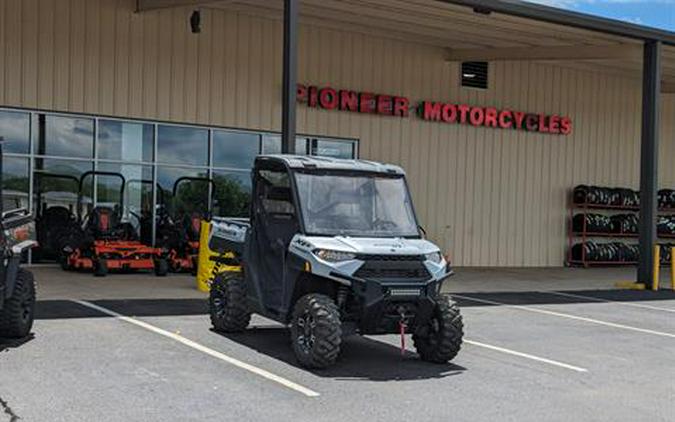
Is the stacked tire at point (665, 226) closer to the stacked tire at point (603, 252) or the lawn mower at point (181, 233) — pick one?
the stacked tire at point (603, 252)

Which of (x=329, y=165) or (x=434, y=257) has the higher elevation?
(x=329, y=165)

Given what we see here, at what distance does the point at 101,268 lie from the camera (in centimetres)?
1594

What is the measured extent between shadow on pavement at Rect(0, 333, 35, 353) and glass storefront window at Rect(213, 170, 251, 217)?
35.2 feet

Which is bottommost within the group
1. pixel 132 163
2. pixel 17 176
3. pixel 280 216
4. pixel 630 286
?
pixel 630 286

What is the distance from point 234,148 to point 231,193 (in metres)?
1.08

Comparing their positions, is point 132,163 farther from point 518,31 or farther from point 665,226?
point 665,226

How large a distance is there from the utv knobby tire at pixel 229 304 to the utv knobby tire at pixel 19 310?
208 cm

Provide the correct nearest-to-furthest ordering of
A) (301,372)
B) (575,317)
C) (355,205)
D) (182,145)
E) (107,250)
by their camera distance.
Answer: (301,372)
(355,205)
(575,317)
(107,250)
(182,145)

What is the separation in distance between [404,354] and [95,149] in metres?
11.1

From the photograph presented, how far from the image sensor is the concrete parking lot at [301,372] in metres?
6.65

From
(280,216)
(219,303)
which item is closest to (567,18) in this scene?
(280,216)

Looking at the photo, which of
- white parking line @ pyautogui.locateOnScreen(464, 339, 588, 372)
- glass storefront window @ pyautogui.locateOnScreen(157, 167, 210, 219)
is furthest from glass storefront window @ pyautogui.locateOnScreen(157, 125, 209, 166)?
white parking line @ pyautogui.locateOnScreen(464, 339, 588, 372)

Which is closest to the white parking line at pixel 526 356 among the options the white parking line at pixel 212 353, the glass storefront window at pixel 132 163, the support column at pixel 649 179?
the white parking line at pixel 212 353

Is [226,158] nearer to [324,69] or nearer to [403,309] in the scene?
[324,69]
